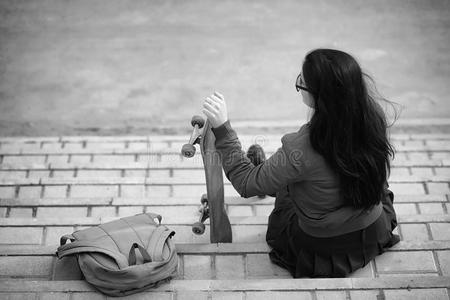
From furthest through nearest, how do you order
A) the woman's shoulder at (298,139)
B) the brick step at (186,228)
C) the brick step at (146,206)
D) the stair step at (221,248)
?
the brick step at (146,206)
the brick step at (186,228)
the stair step at (221,248)
the woman's shoulder at (298,139)

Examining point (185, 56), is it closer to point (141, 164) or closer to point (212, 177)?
point (141, 164)

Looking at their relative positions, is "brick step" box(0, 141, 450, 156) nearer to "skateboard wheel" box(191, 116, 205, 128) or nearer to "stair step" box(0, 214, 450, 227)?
"stair step" box(0, 214, 450, 227)

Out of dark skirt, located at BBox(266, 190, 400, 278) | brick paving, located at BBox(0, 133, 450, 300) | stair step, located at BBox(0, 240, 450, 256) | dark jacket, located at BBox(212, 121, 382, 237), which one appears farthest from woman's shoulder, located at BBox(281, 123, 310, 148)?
stair step, located at BBox(0, 240, 450, 256)

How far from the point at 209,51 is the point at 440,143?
3668 mm

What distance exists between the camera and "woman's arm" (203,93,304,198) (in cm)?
236

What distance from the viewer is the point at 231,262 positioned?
9.34 feet

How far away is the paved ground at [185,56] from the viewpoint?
626 centimetres

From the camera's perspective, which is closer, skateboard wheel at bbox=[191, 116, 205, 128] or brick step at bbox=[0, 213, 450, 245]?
skateboard wheel at bbox=[191, 116, 205, 128]

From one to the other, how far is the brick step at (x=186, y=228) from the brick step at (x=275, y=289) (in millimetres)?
706

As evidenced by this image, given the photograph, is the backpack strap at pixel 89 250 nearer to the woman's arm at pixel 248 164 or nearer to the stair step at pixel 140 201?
the woman's arm at pixel 248 164

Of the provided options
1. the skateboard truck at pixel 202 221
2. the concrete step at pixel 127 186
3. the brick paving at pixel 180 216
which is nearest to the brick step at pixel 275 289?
the brick paving at pixel 180 216

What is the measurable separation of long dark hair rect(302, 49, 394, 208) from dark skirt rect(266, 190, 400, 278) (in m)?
0.33

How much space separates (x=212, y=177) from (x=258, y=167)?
15.0 inches

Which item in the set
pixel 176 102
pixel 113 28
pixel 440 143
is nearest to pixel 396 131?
pixel 440 143
